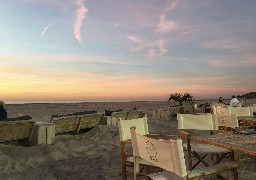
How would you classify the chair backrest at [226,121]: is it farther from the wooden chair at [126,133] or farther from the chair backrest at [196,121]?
the wooden chair at [126,133]

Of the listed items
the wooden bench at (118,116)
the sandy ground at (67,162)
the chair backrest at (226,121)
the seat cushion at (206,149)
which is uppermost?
the chair backrest at (226,121)

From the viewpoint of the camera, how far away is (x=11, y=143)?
8867 millimetres

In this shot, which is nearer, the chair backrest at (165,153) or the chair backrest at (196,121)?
the chair backrest at (165,153)

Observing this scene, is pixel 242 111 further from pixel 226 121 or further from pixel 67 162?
pixel 67 162

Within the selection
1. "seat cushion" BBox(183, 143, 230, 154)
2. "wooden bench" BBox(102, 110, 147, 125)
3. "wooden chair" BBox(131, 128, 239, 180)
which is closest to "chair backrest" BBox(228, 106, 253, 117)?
"seat cushion" BBox(183, 143, 230, 154)

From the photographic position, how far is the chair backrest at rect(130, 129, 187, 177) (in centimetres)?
283

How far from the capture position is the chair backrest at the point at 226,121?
545cm

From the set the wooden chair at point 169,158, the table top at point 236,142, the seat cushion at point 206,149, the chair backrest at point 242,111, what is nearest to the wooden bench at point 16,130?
the seat cushion at point 206,149

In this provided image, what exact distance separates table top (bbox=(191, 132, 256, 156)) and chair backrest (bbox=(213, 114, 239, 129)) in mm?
1151

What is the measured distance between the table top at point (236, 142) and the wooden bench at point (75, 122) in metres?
7.34

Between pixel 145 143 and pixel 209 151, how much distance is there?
2069 millimetres

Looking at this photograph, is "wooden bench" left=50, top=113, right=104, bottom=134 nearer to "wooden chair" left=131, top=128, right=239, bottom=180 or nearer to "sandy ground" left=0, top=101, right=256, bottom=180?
"sandy ground" left=0, top=101, right=256, bottom=180

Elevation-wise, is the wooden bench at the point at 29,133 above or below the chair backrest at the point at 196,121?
below

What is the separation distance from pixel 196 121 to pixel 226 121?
0.61 m
